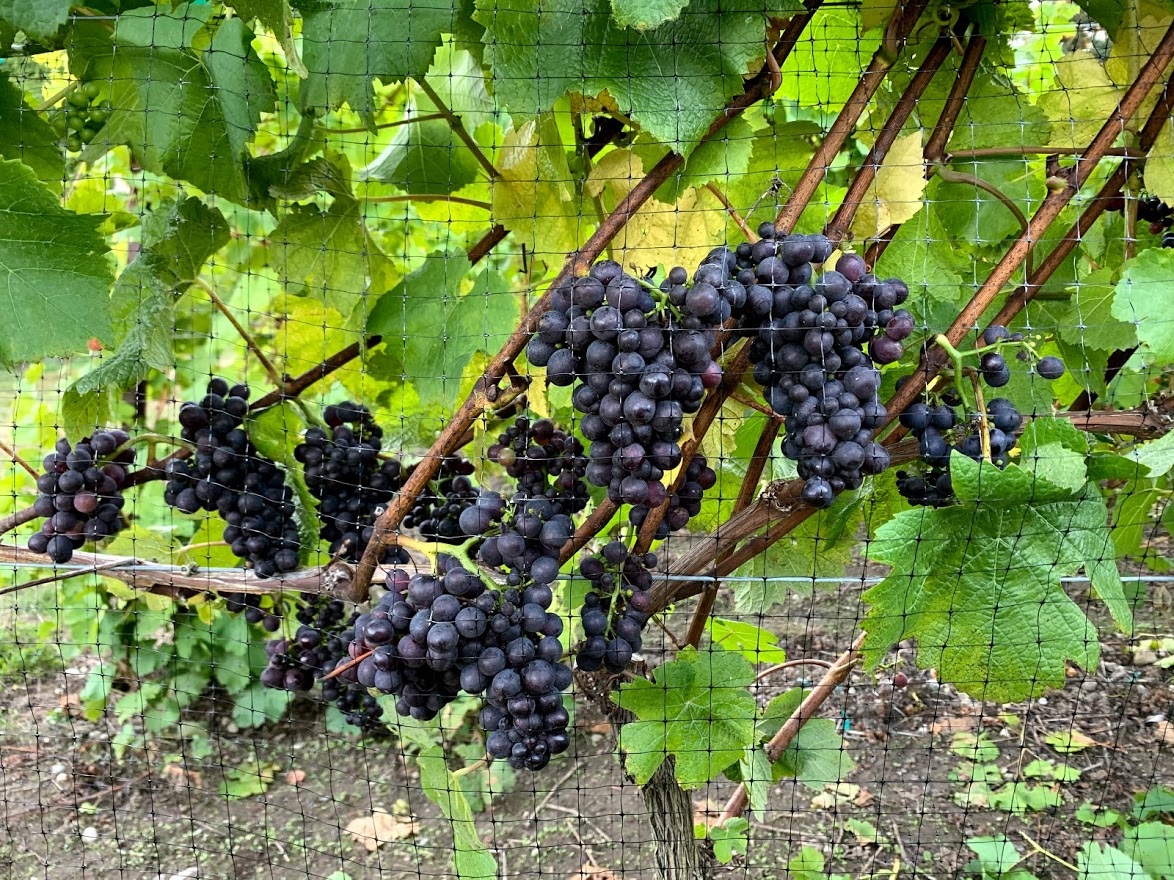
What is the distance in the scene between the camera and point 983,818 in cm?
261

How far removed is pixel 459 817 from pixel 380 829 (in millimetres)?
1531

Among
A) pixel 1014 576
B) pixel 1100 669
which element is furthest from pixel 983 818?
pixel 1014 576

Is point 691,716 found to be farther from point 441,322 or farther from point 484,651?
point 441,322

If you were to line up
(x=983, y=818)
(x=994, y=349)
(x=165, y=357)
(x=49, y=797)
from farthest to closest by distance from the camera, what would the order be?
(x=49, y=797) < (x=983, y=818) < (x=165, y=357) < (x=994, y=349)

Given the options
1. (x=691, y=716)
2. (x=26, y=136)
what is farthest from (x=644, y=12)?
(x=26, y=136)

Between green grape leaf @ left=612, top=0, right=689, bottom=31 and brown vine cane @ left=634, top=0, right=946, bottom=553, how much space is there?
0.29 m

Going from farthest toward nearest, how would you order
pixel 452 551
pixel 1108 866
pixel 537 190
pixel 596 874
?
pixel 596 874
pixel 1108 866
pixel 537 190
pixel 452 551

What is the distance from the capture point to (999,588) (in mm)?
1188

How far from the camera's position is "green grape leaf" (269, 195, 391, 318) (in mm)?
1674

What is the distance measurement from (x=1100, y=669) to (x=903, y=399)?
257cm

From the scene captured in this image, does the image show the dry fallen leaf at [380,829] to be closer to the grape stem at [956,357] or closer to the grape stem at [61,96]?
the grape stem at [61,96]

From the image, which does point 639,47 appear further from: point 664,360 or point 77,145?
point 77,145

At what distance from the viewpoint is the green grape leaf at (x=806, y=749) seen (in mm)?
1674

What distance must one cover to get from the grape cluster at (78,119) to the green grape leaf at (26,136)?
3.3 inches
